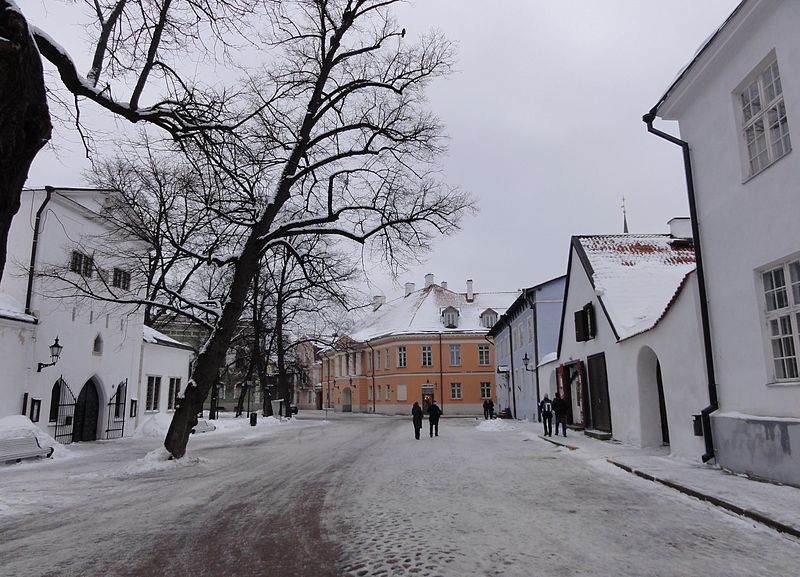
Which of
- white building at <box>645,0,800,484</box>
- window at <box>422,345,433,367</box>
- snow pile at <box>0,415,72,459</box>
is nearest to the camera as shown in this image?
white building at <box>645,0,800,484</box>

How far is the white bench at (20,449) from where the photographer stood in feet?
46.8

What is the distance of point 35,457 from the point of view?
1552cm

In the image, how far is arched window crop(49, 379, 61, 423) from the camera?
62.8 ft

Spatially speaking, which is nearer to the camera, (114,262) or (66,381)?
(66,381)

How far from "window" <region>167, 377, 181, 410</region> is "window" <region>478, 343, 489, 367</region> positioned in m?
34.0

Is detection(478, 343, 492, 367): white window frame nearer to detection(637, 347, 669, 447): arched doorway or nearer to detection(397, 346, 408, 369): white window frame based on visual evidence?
detection(397, 346, 408, 369): white window frame

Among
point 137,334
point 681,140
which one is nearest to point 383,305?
point 137,334

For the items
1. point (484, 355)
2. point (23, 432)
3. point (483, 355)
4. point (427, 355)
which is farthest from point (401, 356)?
point (23, 432)

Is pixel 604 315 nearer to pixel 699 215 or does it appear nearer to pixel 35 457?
pixel 699 215

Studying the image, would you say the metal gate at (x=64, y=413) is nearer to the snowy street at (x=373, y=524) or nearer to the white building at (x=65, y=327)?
the white building at (x=65, y=327)

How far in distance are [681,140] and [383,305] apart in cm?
6377

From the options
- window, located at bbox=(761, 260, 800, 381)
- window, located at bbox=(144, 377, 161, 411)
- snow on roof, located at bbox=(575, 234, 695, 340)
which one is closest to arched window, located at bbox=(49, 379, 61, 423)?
window, located at bbox=(144, 377, 161, 411)

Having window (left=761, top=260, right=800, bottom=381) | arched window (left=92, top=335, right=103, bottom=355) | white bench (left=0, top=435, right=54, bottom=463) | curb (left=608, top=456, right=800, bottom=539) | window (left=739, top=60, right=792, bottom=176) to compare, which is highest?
window (left=739, top=60, right=792, bottom=176)

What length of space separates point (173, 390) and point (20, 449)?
14.2 meters
